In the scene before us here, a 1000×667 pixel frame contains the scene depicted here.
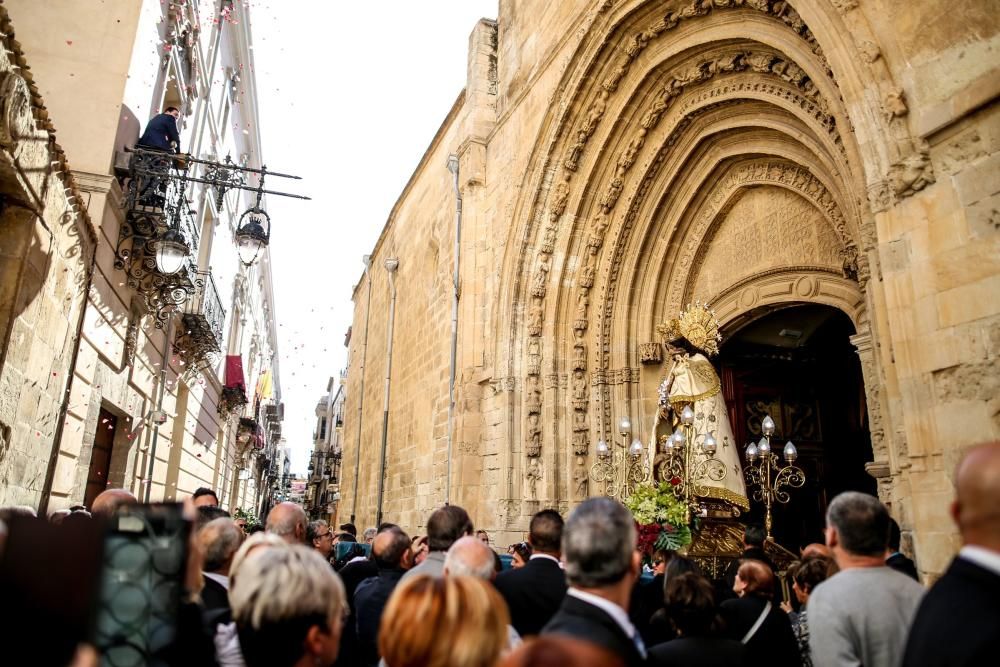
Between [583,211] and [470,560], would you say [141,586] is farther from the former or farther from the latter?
[583,211]

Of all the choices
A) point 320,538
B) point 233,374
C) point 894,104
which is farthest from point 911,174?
point 233,374

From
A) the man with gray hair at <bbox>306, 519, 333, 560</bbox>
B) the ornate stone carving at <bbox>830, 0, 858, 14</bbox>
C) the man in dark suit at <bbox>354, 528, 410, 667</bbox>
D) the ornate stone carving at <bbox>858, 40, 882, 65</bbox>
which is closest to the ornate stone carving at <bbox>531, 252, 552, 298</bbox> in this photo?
the man with gray hair at <bbox>306, 519, 333, 560</bbox>

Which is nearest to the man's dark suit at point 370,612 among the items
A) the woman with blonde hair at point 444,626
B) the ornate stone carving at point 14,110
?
the woman with blonde hair at point 444,626

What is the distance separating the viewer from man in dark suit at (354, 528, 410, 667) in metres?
3.34

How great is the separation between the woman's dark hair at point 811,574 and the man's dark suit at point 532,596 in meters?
1.27

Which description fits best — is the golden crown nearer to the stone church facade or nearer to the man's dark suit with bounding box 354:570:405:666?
the stone church facade

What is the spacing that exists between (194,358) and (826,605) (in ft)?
38.0

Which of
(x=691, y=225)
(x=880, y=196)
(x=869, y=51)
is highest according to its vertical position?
(x=691, y=225)

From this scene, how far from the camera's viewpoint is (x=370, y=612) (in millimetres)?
3371

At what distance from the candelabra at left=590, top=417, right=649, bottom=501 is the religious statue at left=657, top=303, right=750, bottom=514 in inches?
25.2

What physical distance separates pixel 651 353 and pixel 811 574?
599 cm

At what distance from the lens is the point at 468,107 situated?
12.6m

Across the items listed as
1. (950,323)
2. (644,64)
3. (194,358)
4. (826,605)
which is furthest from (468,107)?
(826,605)

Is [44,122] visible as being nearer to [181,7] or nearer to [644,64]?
[181,7]
